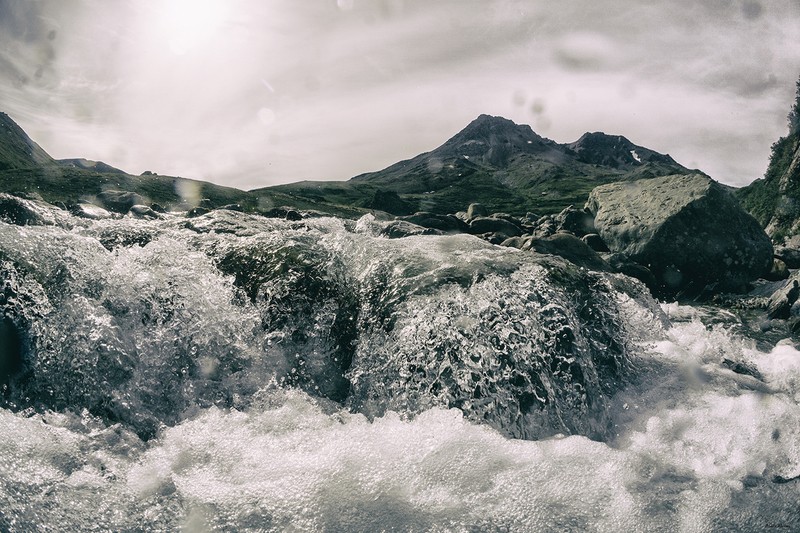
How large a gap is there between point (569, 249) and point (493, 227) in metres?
9.42

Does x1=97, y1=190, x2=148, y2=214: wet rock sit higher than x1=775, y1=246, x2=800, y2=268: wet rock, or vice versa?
x1=97, y1=190, x2=148, y2=214: wet rock

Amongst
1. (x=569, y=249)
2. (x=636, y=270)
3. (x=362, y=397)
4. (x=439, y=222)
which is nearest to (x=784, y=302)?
(x=636, y=270)

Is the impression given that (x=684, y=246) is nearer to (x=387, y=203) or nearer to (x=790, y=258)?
(x=790, y=258)

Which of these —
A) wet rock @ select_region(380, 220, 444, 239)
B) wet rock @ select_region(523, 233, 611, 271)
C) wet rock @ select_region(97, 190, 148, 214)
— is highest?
wet rock @ select_region(97, 190, 148, 214)

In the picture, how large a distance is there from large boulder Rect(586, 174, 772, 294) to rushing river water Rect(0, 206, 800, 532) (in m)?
7.63

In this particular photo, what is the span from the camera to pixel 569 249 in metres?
15.1

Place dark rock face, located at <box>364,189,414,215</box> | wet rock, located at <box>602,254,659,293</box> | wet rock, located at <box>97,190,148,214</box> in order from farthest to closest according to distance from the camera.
Result: dark rock face, located at <box>364,189,414,215</box>, wet rock, located at <box>97,190,148,214</box>, wet rock, located at <box>602,254,659,293</box>

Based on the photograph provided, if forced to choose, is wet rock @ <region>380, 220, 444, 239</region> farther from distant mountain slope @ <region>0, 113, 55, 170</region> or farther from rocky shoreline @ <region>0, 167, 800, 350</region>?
distant mountain slope @ <region>0, 113, 55, 170</region>

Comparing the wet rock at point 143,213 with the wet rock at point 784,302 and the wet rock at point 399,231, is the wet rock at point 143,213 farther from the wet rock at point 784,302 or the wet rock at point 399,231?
the wet rock at point 784,302

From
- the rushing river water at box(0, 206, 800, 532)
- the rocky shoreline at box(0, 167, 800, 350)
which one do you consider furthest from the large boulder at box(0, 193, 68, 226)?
the rushing river water at box(0, 206, 800, 532)

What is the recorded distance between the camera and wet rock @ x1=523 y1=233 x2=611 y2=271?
1456cm

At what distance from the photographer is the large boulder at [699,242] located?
16953 mm

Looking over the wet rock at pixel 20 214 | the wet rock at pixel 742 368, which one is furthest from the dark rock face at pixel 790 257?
the wet rock at pixel 20 214

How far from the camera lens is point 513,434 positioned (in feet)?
20.5
